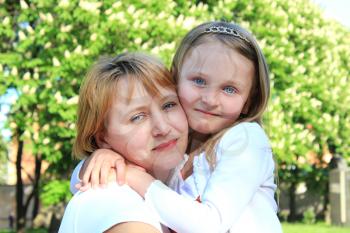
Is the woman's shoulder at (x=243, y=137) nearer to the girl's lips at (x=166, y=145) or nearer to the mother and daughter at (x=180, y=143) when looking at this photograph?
the mother and daughter at (x=180, y=143)

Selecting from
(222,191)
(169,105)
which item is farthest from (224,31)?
(222,191)

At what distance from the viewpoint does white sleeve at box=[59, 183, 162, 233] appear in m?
1.90

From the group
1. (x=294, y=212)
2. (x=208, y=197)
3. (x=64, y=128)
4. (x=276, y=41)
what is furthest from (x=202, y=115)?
(x=294, y=212)

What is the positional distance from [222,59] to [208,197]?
0.57 metres

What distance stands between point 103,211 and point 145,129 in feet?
1.24

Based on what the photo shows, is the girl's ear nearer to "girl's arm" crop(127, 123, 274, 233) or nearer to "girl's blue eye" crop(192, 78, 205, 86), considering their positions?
"girl's arm" crop(127, 123, 274, 233)

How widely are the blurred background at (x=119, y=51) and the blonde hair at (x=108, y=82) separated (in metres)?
6.51

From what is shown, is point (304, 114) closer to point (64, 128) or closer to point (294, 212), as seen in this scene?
point (64, 128)

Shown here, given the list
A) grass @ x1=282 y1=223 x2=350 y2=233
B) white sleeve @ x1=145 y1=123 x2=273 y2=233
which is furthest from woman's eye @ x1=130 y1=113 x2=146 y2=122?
grass @ x1=282 y1=223 x2=350 y2=233

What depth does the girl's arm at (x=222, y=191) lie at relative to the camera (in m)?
2.12

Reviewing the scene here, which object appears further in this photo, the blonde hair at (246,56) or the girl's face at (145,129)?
the blonde hair at (246,56)

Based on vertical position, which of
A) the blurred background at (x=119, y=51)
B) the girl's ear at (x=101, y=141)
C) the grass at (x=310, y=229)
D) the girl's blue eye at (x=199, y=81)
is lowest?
the grass at (x=310, y=229)

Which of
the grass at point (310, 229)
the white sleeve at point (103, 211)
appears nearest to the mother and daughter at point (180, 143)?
the white sleeve at point (103, 211)

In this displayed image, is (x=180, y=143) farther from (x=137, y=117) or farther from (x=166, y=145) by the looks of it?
(x=137, y=117)
